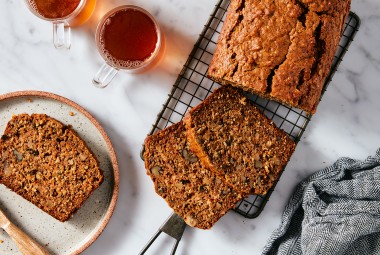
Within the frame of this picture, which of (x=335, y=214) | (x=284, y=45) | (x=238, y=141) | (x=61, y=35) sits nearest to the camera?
(x=284, y=45)

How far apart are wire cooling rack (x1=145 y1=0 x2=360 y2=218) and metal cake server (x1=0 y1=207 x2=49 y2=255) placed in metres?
0.88

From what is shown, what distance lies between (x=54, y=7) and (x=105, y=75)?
43 centimetres

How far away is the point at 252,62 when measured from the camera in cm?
243

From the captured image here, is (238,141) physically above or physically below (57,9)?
below

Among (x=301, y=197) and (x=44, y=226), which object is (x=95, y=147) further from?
(x=301, y=197)

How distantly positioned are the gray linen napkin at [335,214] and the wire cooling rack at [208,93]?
0.66ft

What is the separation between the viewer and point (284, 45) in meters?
2.40

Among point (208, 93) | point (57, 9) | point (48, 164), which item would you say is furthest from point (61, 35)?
point (208, 93)

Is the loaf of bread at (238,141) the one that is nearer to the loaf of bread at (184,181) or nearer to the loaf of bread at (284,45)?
the loaf of bread at (184,181)

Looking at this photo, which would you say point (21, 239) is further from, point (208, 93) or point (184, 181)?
point (208, 93)

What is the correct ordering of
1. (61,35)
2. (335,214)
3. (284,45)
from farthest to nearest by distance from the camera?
(61,35) < (335,214) < (284,45)

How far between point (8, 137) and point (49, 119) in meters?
0.24

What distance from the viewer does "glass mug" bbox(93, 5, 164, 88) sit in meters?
2.81

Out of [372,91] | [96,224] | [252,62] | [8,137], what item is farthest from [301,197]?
[8,137]
